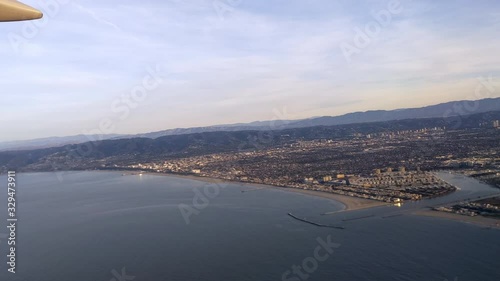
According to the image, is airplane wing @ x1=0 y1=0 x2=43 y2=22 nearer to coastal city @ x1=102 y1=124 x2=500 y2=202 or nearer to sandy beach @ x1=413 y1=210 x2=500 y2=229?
sandy beach @ x1=413 y1=210 x2=500 y2=229

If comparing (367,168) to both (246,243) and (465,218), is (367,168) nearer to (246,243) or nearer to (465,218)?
(465,218)

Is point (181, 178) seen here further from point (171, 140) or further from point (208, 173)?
point (171, 140)

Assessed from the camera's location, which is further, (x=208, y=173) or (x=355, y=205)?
(x=208, y=173)

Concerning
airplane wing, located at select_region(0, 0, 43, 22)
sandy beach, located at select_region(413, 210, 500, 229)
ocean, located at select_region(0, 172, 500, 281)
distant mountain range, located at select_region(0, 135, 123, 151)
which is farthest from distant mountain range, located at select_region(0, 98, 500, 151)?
airplane wing, located at select_region(0, 0, 43, 22)

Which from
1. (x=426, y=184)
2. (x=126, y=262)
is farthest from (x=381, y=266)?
(x=426, y=184)

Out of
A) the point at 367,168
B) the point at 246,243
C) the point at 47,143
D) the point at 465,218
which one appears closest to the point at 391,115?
the point at 367,168

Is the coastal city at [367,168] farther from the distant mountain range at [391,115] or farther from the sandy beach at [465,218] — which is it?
the distant mountain range at [391,115]

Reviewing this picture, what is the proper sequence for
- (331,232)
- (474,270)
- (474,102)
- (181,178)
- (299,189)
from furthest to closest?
(474,102), (181,178), (299,189), (331,232), (474,270)

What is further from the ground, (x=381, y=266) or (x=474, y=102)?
(x=474, y=102)
